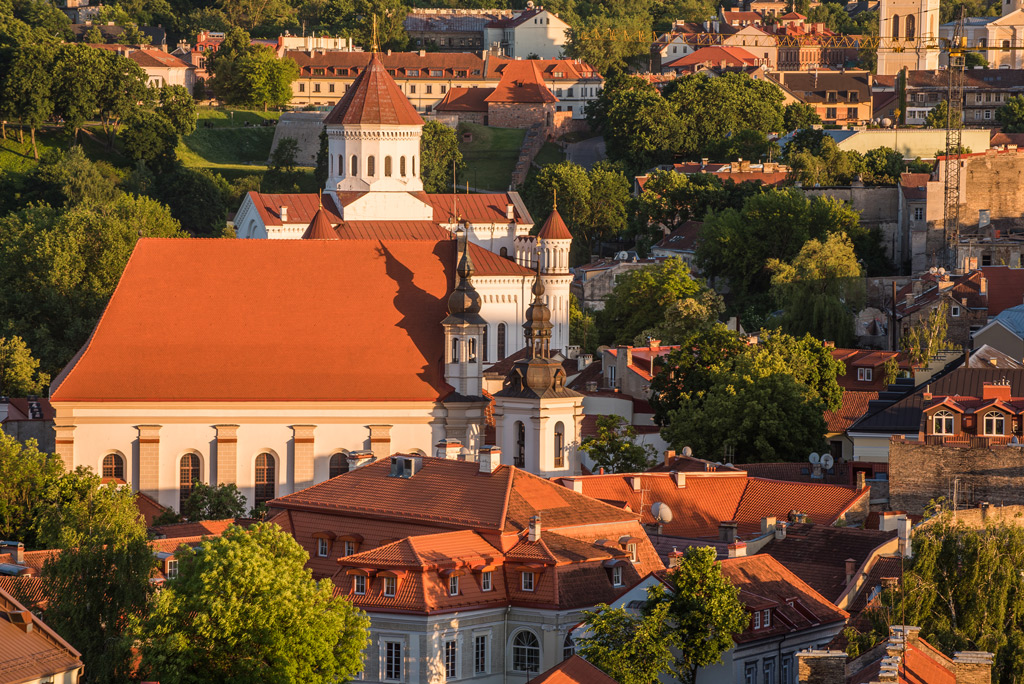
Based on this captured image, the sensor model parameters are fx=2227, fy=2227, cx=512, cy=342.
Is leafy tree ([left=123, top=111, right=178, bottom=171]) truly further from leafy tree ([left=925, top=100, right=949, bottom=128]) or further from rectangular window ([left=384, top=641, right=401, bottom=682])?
rectangular window ([left=384, top=641, right=401, bottom=682])

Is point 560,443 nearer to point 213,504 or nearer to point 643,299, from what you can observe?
point 213,504

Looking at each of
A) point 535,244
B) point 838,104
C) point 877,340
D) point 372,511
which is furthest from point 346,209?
point 838,104

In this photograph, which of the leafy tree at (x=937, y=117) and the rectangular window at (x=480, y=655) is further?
the leafy tree at (x=937, y=117)

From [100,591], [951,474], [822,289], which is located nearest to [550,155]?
[822,289]

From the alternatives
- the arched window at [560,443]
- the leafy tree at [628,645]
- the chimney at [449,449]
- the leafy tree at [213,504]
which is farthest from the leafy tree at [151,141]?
the leafy tree at [628,645]

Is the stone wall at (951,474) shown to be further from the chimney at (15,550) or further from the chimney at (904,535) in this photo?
the chimney at (15,550)
